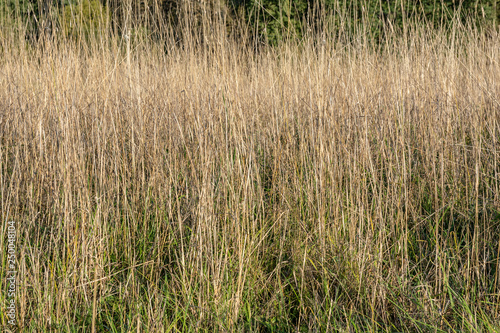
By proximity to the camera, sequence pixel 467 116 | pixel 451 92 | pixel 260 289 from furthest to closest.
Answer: pixel 467 116
pixel 451 92
pixel 260 289

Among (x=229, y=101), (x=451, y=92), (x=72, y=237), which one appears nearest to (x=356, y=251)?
(x=229, y=101)

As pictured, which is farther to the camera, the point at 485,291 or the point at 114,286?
the point at 114,286

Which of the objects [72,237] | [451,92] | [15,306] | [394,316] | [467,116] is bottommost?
[394,316]

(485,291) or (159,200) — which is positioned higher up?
(159,200)

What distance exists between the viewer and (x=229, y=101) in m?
1.59

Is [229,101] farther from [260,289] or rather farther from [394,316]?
[394,316]

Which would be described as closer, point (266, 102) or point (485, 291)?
point (485, 291)

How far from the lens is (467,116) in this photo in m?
2.50

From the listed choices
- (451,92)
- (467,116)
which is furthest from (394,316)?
(467,116)

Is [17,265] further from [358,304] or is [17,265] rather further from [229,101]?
[358,304]

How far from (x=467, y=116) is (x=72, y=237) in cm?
234

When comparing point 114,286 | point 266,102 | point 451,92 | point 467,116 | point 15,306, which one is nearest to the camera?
point 15,306

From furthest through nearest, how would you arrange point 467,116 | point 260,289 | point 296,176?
point 467,116, point 296,176, point 260,289

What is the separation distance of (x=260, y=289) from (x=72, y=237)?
705 mm
